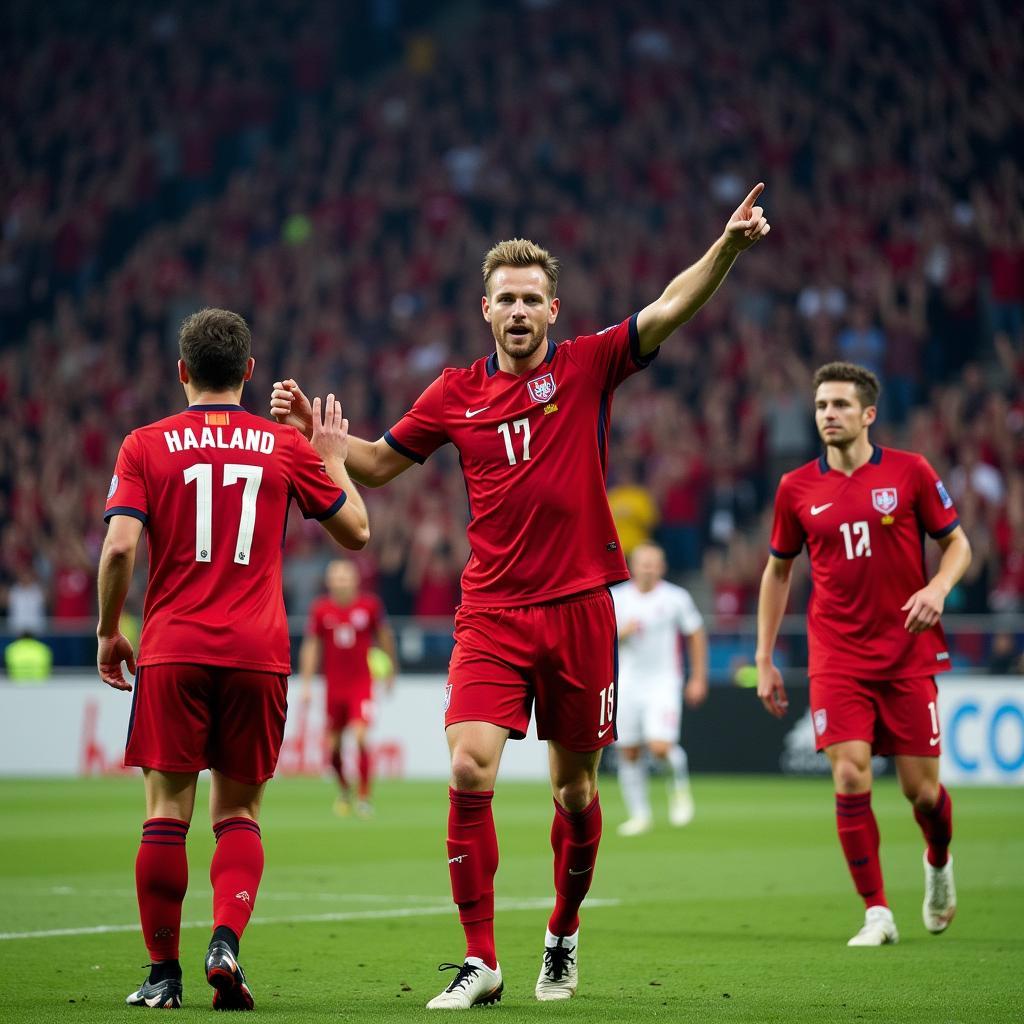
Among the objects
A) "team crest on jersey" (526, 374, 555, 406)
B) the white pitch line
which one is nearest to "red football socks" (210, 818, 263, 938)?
"team crest on jersey" (526, 374, 555, 406)

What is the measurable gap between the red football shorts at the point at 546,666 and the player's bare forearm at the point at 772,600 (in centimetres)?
256

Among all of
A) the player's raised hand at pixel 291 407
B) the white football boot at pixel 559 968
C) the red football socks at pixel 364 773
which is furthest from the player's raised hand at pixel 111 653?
the red football socks at pixel 364 773

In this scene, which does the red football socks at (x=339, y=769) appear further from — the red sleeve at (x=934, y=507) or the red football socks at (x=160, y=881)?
→ the red football socks at (x=160, y=881)

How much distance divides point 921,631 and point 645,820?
841 centimetres

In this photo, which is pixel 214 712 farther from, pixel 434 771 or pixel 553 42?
pixel 553 42

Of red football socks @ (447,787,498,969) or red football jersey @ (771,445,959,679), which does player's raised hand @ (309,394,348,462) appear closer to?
red football socks @ (447,787,498,969)

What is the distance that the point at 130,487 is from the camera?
659 cm

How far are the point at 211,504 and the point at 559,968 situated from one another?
217 cm

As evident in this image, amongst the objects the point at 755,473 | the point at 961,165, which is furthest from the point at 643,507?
the point at 961,165

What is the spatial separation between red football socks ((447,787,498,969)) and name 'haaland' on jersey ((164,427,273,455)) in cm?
143

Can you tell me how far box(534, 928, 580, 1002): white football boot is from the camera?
7074mm

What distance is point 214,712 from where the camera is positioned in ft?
21.9

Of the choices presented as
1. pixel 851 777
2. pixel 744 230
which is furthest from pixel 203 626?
pixel 851 777

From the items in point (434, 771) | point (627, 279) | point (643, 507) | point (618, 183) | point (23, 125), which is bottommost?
point (434, 771)
